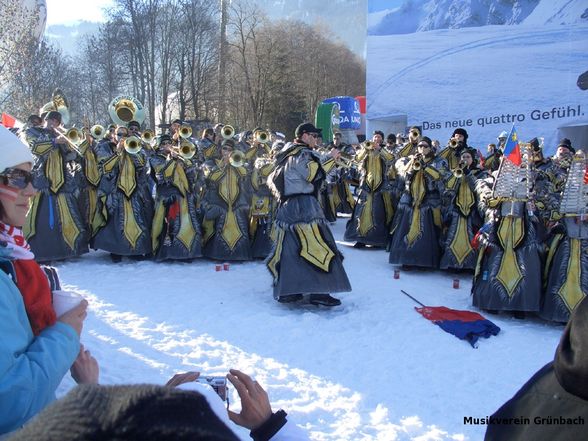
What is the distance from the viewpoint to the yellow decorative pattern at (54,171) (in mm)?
7578

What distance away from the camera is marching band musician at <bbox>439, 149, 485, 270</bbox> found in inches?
298

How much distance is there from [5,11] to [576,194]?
1691cm

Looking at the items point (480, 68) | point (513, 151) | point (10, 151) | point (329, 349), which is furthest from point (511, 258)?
point (480, 68)

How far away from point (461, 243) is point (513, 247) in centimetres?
184

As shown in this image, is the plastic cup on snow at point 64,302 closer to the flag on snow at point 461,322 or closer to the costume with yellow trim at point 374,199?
the flag on snow at point 461,322

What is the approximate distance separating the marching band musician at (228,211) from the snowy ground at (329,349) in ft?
3.61

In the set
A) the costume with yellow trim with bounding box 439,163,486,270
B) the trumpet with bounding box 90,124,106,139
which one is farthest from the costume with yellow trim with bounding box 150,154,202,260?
the costume with yellow trim with bounding box 439,163,486,270

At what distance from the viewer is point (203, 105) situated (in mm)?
25156

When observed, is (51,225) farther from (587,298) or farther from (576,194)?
(587,298)

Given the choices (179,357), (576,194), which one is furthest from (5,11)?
(576,194)

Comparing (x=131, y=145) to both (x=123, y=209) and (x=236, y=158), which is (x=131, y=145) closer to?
(x=123, y=209)

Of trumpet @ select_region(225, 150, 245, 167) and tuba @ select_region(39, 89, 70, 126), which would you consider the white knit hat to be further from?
tuba @ select_region(39, 89, 70, 126)

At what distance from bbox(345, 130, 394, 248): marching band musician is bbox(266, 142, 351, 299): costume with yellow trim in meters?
3.49

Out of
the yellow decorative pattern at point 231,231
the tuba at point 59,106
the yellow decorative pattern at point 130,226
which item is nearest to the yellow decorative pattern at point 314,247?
the yellow decorative pattern at point 231,231
